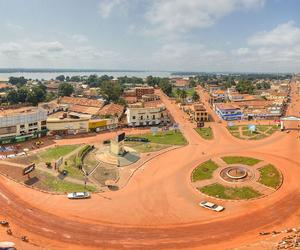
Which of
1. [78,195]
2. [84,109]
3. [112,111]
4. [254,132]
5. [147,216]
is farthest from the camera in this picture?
[84,109]

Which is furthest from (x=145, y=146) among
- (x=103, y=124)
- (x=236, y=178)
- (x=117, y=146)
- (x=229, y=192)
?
(x=229, y=192)

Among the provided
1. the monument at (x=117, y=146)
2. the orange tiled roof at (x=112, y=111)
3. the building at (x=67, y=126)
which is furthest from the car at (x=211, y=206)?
the orange tiled roof at (x=112, y=111)

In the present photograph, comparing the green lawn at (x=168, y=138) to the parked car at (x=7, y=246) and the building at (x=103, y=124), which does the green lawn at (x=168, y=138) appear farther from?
the parked car at (x=7, y=246)

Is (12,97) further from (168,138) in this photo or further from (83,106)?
(168,138)

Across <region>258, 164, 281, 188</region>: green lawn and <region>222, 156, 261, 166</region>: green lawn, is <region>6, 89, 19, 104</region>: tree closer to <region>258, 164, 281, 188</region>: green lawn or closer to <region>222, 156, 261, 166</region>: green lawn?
<region>222, 156, 261, 166</region>: green lawn

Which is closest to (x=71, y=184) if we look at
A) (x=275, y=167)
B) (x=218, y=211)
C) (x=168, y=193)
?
(x=168, y=193)

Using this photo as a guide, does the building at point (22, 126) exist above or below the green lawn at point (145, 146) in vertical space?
above

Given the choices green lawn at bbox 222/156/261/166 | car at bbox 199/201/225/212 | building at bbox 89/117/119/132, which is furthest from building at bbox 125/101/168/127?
car at bbox 199/201/225/212
